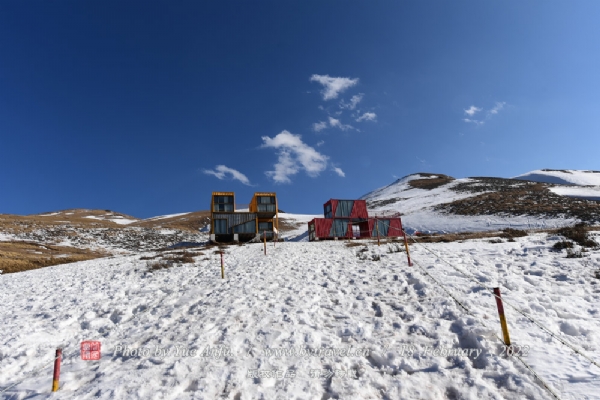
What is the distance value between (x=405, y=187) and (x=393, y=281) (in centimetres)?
10119

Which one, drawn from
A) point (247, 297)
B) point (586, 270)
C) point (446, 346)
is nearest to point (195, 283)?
point (247, 297)

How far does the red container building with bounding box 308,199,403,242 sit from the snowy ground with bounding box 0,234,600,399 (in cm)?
2839

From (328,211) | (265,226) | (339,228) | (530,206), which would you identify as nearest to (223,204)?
(265,226)

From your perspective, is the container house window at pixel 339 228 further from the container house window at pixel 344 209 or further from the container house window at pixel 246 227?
the container house window at pixel 246 227

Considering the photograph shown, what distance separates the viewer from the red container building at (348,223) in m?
39.0

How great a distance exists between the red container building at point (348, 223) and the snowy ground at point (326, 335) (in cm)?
2839

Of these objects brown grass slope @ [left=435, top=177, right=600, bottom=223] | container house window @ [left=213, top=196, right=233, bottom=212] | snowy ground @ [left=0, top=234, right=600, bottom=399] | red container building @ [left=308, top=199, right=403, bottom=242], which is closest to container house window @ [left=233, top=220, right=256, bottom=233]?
container house window @ [left=213, top=196, right=233, bottom=212]

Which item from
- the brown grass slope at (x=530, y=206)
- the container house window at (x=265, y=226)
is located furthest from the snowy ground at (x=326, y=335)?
the brown grass slope at (x=530, y=206)

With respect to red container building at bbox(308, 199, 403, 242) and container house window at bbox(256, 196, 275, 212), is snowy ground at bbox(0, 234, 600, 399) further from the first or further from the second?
container house window at bbox(256, 196, 275, 212)

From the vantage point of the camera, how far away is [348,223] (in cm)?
3978

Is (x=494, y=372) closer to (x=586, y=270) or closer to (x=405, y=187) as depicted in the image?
(x=586, y=270)

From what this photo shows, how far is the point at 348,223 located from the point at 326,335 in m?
34.9

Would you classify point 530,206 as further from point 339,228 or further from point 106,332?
point 106,332

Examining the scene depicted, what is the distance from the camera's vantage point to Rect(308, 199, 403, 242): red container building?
38969 millimetres
